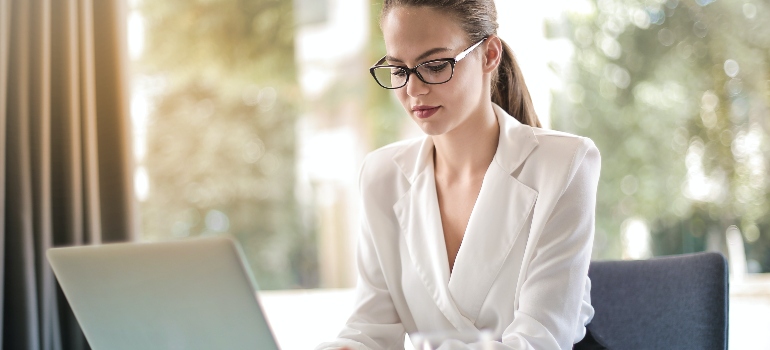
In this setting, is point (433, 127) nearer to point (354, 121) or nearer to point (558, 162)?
point (558, 162)

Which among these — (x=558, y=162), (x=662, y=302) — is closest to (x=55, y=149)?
(x=558, y=162)

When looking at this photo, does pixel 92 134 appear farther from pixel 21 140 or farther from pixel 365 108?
pixel 365 108

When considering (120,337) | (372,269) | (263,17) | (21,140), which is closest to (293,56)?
(263,17)

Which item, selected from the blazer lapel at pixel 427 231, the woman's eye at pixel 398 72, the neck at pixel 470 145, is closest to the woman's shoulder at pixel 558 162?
the neck at pixel 470 145

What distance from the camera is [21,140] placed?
7.20 feet

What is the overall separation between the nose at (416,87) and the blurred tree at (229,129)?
5.63 ft

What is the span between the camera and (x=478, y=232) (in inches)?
63.7

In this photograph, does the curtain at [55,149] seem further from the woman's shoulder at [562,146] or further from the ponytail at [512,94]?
the woman's shoulder at [562,146]

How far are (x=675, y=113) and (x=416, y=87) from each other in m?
1.67

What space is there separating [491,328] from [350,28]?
186 cm

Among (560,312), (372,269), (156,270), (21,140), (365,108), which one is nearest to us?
(156,270)

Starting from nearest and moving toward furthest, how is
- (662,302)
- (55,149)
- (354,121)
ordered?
(662,302) < (55,149) < (354,121)

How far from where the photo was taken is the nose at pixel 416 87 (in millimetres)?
1554

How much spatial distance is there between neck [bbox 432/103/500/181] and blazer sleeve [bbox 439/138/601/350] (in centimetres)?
23
